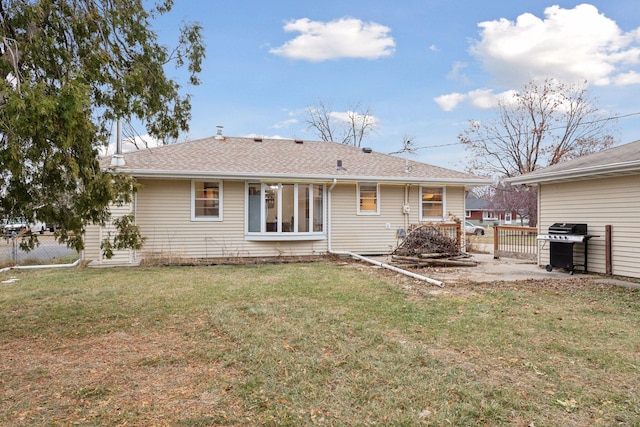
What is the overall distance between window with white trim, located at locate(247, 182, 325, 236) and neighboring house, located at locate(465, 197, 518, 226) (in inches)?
1801

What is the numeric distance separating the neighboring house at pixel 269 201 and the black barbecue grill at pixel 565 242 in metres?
4.08

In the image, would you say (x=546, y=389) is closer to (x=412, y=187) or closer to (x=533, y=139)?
(x=412, y=187)

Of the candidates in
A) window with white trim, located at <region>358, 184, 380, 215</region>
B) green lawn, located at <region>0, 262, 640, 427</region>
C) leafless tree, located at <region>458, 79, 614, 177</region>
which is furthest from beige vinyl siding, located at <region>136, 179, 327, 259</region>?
leafless tree, located at <region>458, 79, 614, 177</region>

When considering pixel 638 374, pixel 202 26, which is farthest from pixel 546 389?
pixel 202 26

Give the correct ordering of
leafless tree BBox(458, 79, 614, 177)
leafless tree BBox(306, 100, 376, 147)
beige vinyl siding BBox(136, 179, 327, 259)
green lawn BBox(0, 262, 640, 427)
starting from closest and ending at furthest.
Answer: green lawn BBox(0, 262, 640, 427)
beige vinyl siding BBox(136, 179, 327, 259)
leafless tree BBox(458, 79, 614, 177)
leafless tree BBox(306, 100, 376, 147)

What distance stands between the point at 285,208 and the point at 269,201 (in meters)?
0.56

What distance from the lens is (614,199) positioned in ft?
29.7

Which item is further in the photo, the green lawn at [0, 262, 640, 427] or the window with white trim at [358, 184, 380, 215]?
the window with white trim at [358, 184, 380, 215]

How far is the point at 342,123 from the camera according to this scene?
3394 centimetres

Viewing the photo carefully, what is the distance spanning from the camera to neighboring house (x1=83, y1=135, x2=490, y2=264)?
37.7 feet

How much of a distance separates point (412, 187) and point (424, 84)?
7.39 m

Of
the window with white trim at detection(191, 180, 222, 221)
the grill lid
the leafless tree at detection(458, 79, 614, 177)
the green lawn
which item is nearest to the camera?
the green lawn

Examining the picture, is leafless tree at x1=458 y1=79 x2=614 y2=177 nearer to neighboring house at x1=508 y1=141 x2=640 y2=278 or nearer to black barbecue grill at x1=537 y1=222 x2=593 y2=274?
neighboring house at x1=508 y1=141 x2=640 y2=278

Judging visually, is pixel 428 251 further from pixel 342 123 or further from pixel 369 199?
pixel 342 123
